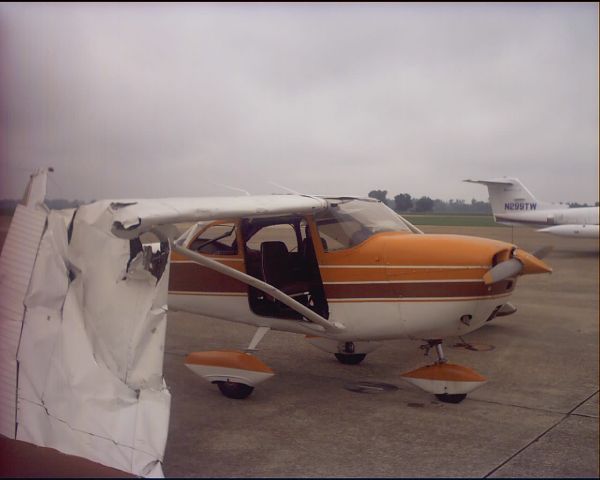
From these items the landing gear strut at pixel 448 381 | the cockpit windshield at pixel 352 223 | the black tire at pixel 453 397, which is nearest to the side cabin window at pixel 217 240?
the cockpit windshield at pixel 352 223

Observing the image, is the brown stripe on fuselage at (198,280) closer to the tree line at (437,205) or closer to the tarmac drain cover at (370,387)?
the tarmac drain cover at (370,387)

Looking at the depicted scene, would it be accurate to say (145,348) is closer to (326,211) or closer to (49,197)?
(49,197)

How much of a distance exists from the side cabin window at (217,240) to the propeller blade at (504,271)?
2.00 metres

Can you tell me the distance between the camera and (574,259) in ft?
39.9

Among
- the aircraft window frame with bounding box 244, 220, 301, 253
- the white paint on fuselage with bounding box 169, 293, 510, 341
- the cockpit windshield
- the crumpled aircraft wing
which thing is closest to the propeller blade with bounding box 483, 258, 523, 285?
the white paint on fuselage with bounding box 169, 293, 510, 341

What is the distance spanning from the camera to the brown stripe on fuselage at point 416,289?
444 cm

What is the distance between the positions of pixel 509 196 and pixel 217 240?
2.33 metres

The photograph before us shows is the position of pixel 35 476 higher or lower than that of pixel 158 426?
lower

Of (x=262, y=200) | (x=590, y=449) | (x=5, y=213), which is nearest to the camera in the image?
(x=5, y=213)

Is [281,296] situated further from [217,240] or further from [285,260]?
[217,240]

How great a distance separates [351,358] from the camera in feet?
19.0

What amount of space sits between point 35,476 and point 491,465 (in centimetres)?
240

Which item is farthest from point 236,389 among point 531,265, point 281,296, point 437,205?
point 531,265

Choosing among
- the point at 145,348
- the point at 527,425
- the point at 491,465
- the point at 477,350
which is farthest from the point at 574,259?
the point at 145,348
